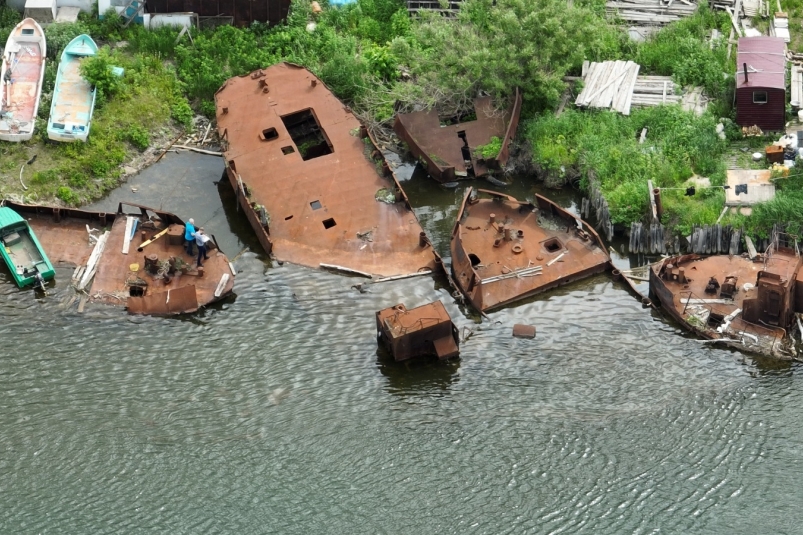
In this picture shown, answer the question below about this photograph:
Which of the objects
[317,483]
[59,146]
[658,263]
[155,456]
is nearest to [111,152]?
[59,146]

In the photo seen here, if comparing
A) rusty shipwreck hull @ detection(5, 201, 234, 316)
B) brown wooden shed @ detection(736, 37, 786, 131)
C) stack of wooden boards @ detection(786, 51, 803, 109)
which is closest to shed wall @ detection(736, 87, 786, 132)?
brown wooden shed @ detection(736, 37, 786, 131)

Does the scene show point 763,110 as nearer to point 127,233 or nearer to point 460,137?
point 460,137

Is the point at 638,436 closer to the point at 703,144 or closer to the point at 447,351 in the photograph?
the point at 447,351

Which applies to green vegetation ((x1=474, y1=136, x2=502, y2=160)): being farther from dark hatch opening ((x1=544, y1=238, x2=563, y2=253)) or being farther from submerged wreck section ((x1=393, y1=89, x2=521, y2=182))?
dark hatch opening ((x1=544, y1=238, x2=563, y2=253))

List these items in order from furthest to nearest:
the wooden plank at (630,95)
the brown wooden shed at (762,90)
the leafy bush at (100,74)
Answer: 1. the leafy bush at (100,74)
2. the wooden plank at (630,95)
3. the brown wooden shed at (762,90)

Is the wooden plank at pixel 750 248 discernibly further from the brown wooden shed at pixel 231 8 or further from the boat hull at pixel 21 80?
the boat hull at pixel 21 80

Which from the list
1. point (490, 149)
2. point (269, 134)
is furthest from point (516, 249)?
point (269, 134)

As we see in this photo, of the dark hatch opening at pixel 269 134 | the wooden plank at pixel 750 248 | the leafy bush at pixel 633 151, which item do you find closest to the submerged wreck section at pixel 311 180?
the dark hatch opening at pixel 269 134
